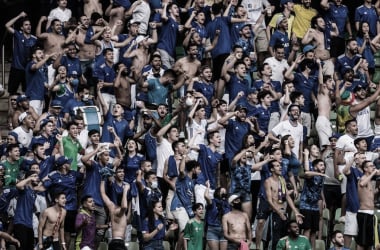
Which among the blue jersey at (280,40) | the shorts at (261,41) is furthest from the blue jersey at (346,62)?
the shorts at (261,41)

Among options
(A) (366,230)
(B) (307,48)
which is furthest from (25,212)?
(B) (307,48)

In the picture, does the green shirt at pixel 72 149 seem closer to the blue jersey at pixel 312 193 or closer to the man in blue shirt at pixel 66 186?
the man in blue shirt at pixel 66 186

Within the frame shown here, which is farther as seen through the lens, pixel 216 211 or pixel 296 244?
pixel 216 211

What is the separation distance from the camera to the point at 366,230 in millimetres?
27531

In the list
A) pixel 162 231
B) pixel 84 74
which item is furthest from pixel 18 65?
pixel 162 231

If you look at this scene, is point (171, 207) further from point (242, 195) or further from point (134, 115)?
point (134, 115)

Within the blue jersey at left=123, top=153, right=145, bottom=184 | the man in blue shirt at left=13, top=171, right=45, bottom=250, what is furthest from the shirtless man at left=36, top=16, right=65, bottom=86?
the man in blue shirt at left=13, top=171, right=45, bottom=250

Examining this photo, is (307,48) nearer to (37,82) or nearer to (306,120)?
(306,120)

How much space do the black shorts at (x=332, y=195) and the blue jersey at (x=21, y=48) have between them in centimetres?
682

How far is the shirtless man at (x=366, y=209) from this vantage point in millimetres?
27516

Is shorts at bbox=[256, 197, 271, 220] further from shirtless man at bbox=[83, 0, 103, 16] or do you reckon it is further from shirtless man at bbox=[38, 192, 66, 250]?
shirtless man at bbox=[83, 0, 103, 16]

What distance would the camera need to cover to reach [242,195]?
28016mm

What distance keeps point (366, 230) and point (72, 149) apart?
17.0 feet

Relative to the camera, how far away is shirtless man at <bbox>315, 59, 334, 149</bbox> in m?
29.8
